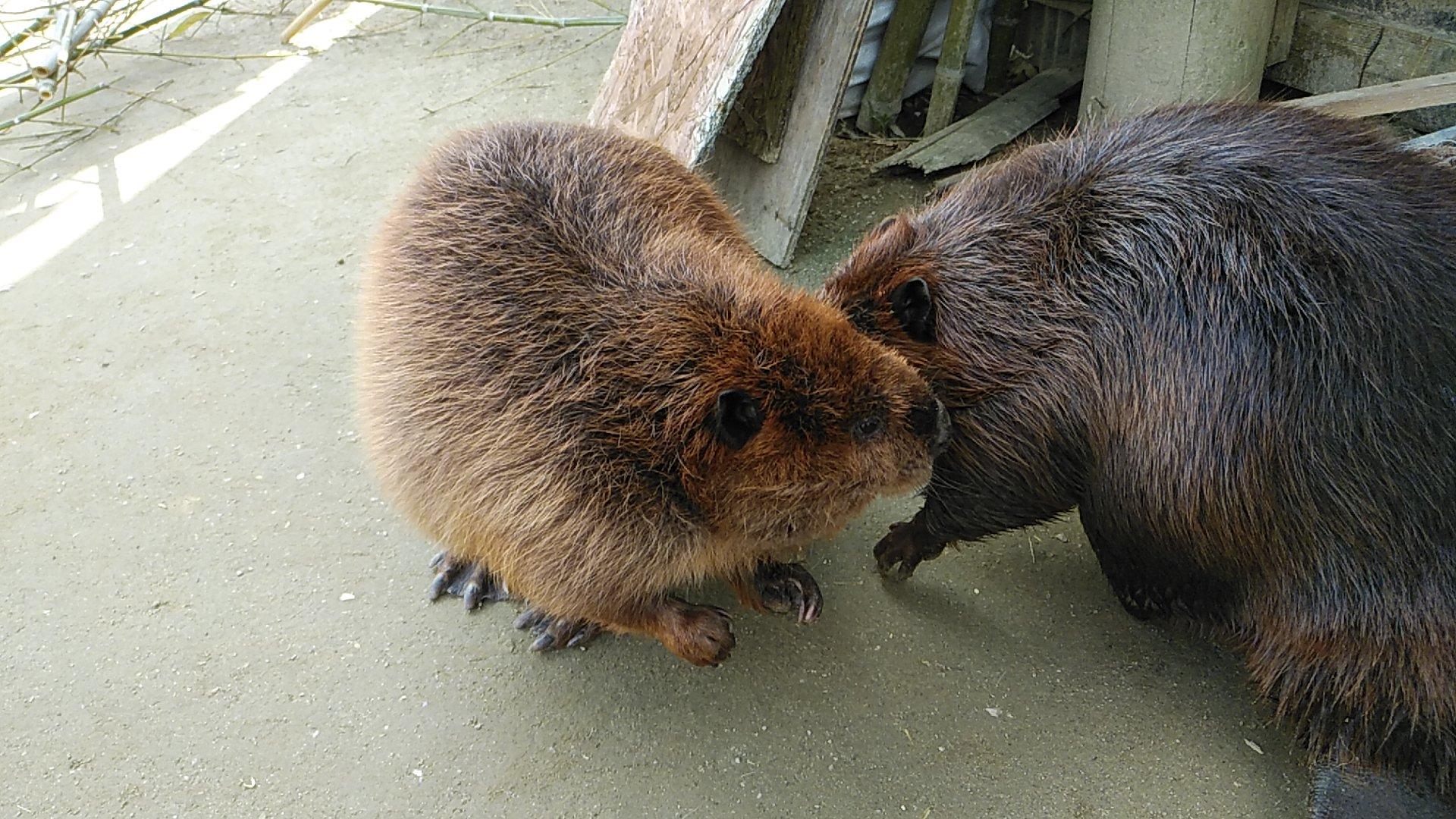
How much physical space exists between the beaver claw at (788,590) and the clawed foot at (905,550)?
21 centimetres

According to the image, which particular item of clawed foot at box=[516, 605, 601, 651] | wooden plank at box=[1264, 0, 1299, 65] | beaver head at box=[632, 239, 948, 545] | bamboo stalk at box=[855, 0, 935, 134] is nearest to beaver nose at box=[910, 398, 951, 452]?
beaver head at box=[632, 239, 948, 545]

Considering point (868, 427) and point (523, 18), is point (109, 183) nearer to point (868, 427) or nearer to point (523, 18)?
point (523, 18)

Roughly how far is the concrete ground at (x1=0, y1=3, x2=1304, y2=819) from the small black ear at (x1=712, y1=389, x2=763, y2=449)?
817 mm

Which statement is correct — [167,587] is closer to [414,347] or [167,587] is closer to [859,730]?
[414,347]

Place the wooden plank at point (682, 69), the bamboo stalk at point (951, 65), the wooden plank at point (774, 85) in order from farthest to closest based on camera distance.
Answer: the bamboo stalk at point (951, 65) → the wooden plank at point (774, 85) → the wooden plank at point (682, 69)

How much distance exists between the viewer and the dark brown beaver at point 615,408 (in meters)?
2.31

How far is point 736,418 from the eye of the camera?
226 cm

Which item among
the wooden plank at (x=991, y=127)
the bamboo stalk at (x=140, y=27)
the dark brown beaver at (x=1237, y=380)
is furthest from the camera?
the bamboo stalk at (x=140, y=27)

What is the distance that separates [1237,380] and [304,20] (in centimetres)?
577

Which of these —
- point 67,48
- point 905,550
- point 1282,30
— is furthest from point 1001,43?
point 67,48

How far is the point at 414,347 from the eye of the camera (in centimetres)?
263

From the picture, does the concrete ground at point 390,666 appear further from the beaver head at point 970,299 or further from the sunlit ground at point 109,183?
the beaver head at point 970,299

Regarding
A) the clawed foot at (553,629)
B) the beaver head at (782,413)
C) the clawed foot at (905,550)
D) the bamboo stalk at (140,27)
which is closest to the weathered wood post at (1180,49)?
the clawed foot at (905,550)

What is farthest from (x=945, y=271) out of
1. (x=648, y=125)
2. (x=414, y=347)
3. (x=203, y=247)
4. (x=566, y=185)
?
(x=203, y=247)
